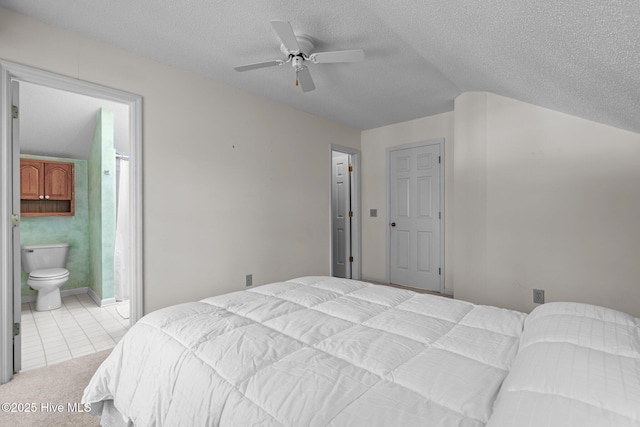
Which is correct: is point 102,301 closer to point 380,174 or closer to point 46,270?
point 46,270

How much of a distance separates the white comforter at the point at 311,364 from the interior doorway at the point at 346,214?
10.6 ft

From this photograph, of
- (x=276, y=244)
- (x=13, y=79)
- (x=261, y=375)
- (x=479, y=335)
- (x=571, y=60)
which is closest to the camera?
(x=261, y=375)

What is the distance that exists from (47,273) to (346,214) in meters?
4.00

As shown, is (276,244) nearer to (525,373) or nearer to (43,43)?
(43,43)

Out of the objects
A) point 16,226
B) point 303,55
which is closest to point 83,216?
point 16,226

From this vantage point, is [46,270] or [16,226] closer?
[16,226]

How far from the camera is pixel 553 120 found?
9.75 ft

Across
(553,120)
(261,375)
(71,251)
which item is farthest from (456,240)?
(71,251)

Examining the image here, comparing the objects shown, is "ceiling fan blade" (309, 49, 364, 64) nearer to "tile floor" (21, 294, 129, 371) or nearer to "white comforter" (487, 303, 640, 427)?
"white comforter" (487, 303, 640, 427)

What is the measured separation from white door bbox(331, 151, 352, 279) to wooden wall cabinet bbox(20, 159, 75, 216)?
3786 millimetres

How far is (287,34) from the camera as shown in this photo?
197 cm

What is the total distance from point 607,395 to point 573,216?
2.77 meters

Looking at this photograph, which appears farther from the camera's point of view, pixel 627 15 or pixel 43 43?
pixel 43 43

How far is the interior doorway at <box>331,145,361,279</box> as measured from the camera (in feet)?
16.4
